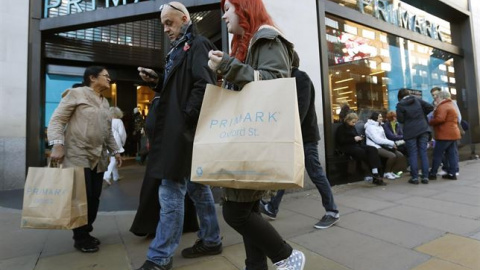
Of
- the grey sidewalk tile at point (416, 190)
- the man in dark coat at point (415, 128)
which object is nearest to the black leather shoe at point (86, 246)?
the grey sidewalk tile at point (416, 190)

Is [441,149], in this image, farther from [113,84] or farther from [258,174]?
[113,84]

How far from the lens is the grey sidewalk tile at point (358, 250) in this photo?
7.71ft

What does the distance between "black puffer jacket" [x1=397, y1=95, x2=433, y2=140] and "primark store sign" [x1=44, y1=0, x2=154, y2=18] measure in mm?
5762

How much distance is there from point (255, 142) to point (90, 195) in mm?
2178

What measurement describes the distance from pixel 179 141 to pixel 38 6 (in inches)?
226

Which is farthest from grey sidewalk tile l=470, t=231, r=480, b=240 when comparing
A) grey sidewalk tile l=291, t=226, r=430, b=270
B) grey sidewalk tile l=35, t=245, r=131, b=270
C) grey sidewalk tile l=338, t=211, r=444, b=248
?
grey sidewalk tile l=35, t=245, r=131, b=270

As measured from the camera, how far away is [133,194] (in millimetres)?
5203

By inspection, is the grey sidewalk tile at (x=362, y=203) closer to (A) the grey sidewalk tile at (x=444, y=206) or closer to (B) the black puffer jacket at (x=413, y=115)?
(A) the grey sidewalk tile at (x=444, y=206)

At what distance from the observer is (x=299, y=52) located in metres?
5.46

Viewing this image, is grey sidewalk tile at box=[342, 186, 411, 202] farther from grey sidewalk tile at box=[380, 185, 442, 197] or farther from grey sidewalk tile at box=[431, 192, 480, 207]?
grey sidewalk tile at box=[431, 192, 480, 207]

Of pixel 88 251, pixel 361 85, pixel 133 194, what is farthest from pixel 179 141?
pixel 361 85

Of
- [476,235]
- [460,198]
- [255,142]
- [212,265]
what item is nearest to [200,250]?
[212,265]

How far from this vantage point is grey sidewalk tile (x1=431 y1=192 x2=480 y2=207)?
4141mm

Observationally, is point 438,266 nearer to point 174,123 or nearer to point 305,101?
point 305,101
